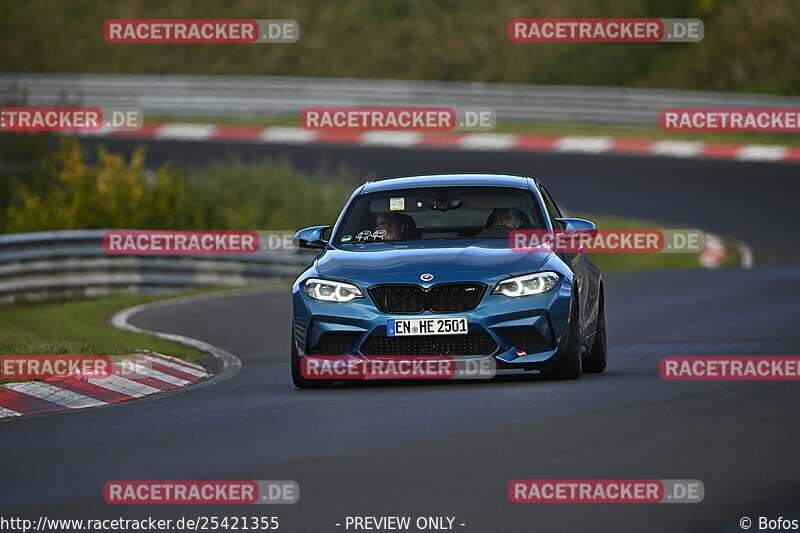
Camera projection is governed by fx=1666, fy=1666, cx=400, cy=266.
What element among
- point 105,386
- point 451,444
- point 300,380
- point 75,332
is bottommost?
point 451,444

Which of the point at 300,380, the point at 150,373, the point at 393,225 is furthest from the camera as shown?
the point at 150,373

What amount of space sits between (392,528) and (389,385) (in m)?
4.88

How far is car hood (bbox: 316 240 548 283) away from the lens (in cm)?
1095

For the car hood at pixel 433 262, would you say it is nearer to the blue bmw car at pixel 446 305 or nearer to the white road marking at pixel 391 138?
the blue bmw car at pixel 446 305

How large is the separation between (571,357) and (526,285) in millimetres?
614

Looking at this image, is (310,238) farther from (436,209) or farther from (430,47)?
(430,47)

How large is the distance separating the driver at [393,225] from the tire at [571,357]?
4.95 feet

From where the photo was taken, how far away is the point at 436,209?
12.1m

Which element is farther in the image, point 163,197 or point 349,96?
point 349,96

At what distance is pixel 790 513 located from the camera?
694cm

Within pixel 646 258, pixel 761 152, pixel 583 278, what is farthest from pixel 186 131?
pixel 583 278

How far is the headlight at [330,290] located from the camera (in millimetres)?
11039

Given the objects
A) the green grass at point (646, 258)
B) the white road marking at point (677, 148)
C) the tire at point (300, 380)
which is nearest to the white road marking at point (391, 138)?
the white road marking at point (677, 148)

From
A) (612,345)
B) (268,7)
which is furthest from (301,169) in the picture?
Result: (612,345)
